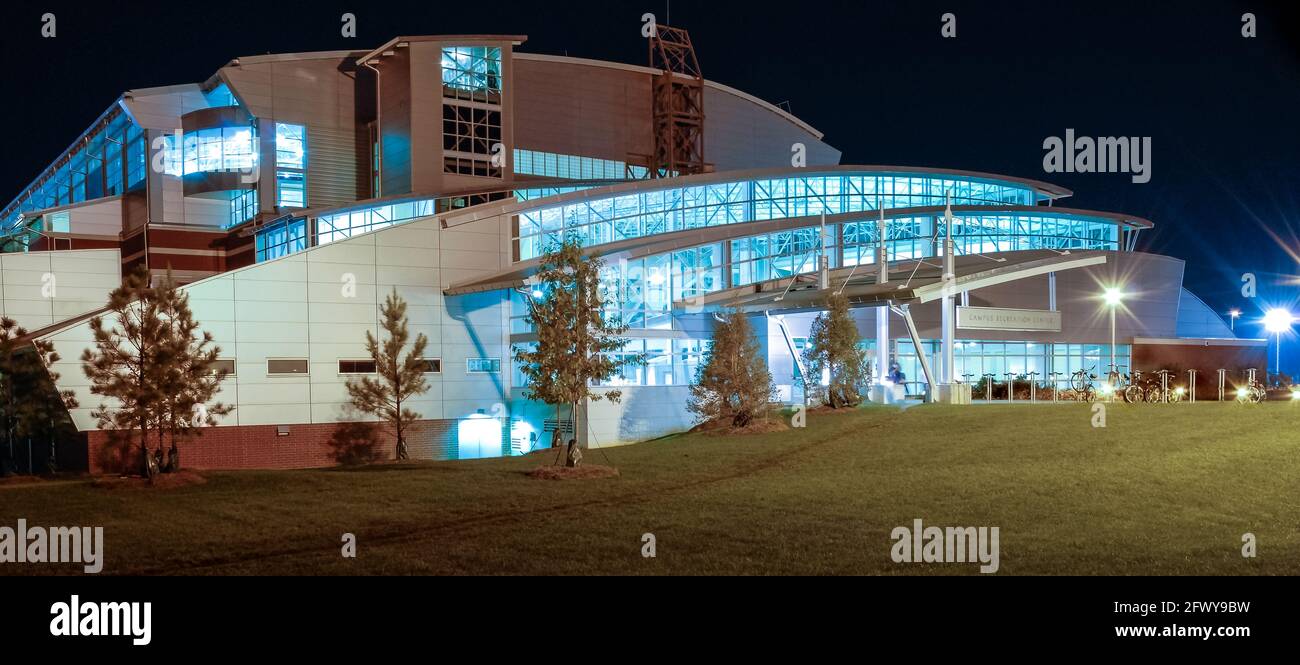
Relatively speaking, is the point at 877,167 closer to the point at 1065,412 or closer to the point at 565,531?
the point at 1065,412

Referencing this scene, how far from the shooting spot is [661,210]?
45.8 metres

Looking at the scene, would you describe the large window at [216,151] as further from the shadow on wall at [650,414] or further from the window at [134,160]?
the shadow on wall at [650,414]

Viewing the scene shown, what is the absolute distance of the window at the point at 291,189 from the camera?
55.1 m

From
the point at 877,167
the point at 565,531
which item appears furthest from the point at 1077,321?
the point at 565,531

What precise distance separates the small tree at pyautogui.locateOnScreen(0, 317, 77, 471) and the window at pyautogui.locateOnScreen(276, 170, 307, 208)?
25.3m

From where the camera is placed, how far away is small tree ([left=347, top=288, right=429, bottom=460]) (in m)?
34.1

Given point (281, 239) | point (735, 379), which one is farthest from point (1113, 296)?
point (281, 239)

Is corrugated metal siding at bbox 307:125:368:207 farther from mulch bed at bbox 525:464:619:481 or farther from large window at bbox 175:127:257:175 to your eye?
mulch bed at bbox 525:464:619:481

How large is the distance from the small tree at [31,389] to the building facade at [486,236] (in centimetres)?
67

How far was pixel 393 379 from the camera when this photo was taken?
34219 millimetres

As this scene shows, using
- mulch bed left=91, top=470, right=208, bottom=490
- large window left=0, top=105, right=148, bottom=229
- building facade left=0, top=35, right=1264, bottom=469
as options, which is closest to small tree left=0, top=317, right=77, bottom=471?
building facade left=0, top=35, right=1264, bottom=469

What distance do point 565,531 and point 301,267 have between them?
22.3m

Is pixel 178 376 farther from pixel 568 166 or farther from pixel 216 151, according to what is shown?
pixel 568 166

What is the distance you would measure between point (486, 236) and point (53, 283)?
19.5m
